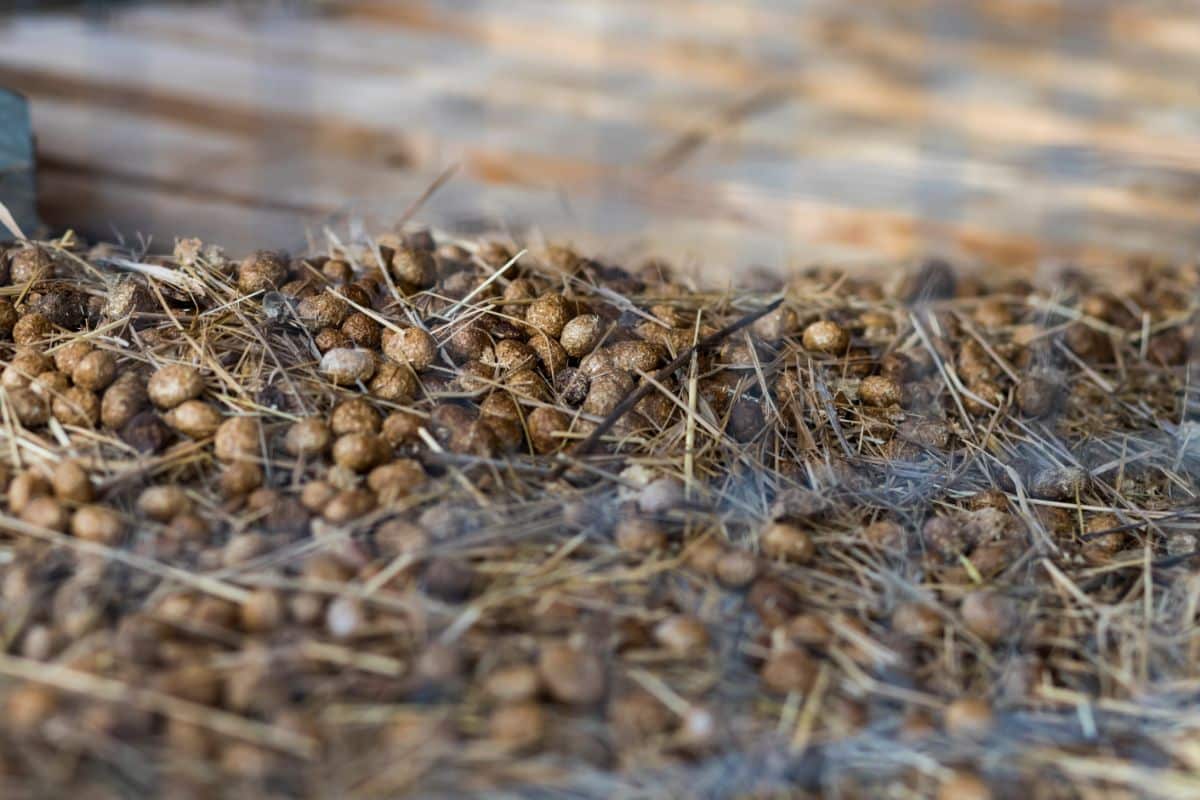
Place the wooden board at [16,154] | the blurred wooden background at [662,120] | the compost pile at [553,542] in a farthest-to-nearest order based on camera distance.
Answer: the blurred wooden background at [662,120] < the wooden board at [16,154] < the compost pile at [553,542]

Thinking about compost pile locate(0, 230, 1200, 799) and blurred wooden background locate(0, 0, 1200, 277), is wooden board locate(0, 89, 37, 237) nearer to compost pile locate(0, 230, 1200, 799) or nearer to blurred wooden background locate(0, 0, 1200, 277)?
compost pile locate(0, 230, 1200, 799)

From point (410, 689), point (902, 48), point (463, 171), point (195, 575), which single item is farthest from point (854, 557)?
point (902, 48)

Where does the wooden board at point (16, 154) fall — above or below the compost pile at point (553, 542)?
above

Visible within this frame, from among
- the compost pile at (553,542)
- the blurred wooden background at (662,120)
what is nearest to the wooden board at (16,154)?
the compost pile at (553,542)

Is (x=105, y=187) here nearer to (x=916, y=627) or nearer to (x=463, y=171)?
(x=463, y=171)

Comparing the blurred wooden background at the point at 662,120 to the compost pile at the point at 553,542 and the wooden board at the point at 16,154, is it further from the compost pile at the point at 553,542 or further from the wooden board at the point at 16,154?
the compost pile at the point at 553,542

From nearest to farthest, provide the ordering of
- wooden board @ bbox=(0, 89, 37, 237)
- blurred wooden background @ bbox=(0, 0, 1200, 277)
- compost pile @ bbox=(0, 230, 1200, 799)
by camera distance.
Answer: compost pile @ bbox=(0, 230, 1200, 799), wooden board @ bbox=(0, 89, 37, 237), blurred wooden background @ bbox=(0, 0, 1200, 277)

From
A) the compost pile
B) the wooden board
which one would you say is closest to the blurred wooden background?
the wooden board
